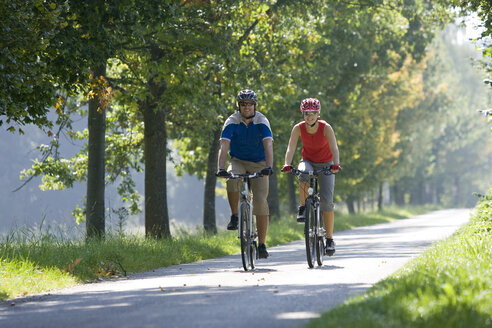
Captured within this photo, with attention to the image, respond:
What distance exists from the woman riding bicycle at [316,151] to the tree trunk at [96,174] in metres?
6.03

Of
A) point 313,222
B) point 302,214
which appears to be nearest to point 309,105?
point 302,214

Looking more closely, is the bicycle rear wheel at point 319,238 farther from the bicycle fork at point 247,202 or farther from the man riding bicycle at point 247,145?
the bicycle fork at point 247,202

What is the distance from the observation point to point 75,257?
38.7 ft

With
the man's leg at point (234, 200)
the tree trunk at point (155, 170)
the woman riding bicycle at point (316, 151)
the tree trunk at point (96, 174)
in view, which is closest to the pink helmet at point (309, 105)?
the woman riding bicycle at point (316, 151)

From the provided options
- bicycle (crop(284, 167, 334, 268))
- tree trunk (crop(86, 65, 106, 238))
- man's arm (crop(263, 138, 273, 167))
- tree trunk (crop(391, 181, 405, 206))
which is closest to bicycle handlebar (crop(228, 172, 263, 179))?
man's arm (crop(263, 138, 273, 167))

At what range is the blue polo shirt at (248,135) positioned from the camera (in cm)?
1125

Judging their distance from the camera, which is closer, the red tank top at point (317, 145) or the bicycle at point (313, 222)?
the bicycle at point (313, 222)

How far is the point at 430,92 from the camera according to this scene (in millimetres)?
56594

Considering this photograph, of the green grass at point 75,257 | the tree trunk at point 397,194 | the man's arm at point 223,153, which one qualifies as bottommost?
the green grass at point 75,257

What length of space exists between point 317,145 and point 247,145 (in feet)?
3.79

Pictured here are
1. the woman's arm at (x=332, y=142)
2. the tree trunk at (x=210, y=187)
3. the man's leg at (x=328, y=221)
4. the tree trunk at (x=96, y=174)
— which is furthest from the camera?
the tree trunk at (x=210, y=187)

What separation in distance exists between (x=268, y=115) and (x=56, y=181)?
7602mm

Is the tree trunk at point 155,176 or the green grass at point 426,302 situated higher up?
the tree trunk at point 155,176

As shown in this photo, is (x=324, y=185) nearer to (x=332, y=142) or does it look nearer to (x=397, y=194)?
(x=332, y=142)
